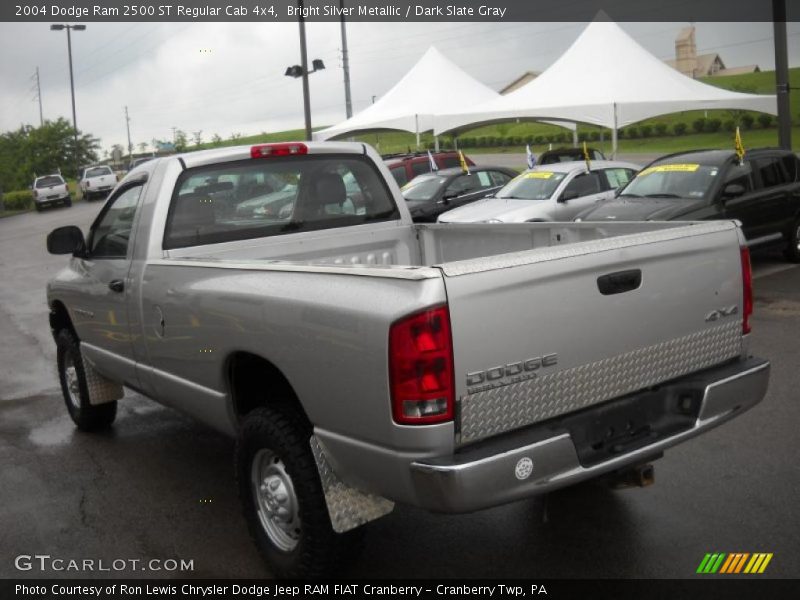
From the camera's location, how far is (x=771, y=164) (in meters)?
12.0

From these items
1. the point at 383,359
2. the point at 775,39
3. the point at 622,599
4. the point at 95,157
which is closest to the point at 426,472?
the point at 383,359

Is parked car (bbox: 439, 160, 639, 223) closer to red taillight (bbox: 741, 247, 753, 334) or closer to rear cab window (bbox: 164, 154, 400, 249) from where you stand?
rear cab window (bbox: 164, 154, 400, 249)

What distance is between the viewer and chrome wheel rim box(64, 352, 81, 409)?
6.25 m

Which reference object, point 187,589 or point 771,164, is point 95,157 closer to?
point 771,164

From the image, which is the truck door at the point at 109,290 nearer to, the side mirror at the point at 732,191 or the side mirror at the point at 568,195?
the side mirror at the point at 732,191

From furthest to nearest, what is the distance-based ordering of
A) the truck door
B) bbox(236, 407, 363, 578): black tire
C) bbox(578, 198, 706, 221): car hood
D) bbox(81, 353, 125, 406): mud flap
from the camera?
bbox(578, 198, 706, 221): car hood → bbox(81, 353, 125, 406): mud flap → the truck door → bbox(236, 407, 363, 578): black tire

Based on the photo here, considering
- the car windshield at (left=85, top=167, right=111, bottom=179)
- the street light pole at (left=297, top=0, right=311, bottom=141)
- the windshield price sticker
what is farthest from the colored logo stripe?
the car windshield at (left=85, top=167, right=111, bottom=179)

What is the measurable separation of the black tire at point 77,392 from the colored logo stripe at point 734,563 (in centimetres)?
423

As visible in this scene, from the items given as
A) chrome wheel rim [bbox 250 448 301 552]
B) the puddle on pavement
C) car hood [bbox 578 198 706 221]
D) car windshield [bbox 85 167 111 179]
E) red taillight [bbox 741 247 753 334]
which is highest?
car windshield [bbox 85 167 111 179]

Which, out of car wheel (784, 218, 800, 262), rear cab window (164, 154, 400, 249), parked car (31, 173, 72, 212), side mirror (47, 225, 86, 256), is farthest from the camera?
parked car (31, 173, 72, 212)

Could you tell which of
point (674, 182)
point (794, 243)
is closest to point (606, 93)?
point (794, 243)

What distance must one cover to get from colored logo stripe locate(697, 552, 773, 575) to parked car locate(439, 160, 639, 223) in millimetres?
10354

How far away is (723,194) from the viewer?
10.9 meters

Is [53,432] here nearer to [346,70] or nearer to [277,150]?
[277,150]
